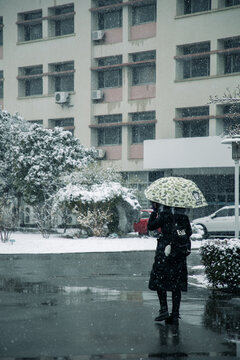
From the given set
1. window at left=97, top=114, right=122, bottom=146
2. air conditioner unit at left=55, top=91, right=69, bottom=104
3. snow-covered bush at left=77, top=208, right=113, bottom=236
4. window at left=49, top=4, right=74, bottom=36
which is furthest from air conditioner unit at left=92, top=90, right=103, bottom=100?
snow-covered bush at left=77, top=208, right=113, bottom=236

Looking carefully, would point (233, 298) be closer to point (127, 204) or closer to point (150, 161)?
point (127, 204)

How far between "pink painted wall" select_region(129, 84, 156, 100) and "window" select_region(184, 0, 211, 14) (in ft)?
17.4

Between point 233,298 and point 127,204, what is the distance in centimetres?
2091

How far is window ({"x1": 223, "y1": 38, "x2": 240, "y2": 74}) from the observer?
137 feet

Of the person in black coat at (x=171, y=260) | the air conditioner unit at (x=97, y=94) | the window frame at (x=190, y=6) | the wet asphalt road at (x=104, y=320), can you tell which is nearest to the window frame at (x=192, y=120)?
the air conditioner unit at (x=97, y=94)

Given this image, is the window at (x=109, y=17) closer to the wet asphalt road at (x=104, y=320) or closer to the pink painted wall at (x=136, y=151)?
the pink painted wall at (x=136, y=151)

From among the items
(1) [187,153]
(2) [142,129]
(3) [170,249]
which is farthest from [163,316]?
(2) [142,129]

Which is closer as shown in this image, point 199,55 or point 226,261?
point 226,261

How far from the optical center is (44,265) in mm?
17609

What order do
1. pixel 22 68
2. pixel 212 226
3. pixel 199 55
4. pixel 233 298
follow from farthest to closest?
1. pixel 22 68
2. pixel 199 55
3. pixel 212 226
4. pixel 233 298

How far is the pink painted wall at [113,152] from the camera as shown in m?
46.2

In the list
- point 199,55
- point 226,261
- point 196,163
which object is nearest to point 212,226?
point 196,163

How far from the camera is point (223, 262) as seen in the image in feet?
38.3

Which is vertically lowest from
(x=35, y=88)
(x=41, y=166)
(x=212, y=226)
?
(x=212, y=226)
